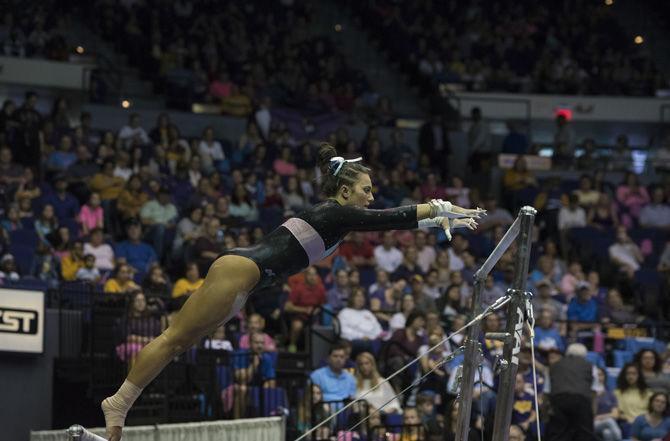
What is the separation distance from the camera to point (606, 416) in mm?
12430

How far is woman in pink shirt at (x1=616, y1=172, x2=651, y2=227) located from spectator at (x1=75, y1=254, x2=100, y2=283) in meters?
8.51

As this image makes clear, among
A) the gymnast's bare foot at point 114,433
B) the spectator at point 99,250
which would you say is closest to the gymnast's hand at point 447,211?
the gymnast's bare foot at point 114,433

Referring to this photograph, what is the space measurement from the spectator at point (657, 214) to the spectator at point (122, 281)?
8.44 meters

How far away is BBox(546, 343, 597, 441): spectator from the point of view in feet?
37.8

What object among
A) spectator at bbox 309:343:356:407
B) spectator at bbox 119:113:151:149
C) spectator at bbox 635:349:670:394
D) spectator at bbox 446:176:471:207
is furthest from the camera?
spectator at bbox 446:176:471:207

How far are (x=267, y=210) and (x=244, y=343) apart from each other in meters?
3.73

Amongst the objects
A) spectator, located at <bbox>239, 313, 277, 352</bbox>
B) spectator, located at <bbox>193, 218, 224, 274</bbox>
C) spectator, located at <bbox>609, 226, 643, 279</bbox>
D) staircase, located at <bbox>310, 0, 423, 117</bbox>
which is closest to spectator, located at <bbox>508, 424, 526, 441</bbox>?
spectator, located at <bbox>239, 313, 277, 352</bbox>

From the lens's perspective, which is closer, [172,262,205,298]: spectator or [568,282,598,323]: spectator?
[172,262,205,298]: spectator

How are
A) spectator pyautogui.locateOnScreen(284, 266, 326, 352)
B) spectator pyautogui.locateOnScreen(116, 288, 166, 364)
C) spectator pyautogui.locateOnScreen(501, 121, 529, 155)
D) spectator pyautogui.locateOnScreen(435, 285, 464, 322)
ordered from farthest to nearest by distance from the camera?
spectator pyautogui.locateOnScreen(501, 121, 529, 155) → spectator pyautogui.locateOnScreen(435, 285, 464, 322) → spectator pyautogui.locateOnScreen(284, 266, 326, 352) → spectator pyautogui.locateOnScreen(116, 288, 166, 364)

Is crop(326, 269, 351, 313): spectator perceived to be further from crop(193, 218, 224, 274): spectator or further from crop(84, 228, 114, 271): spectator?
crop(84, 228, 114, 271): spectator

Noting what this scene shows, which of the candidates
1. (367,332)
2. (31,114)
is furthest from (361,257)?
(31,114)

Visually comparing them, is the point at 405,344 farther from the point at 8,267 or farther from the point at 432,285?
the point at 8,267

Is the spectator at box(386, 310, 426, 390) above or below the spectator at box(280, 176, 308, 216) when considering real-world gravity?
below

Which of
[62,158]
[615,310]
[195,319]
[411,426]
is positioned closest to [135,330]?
[411,426]
